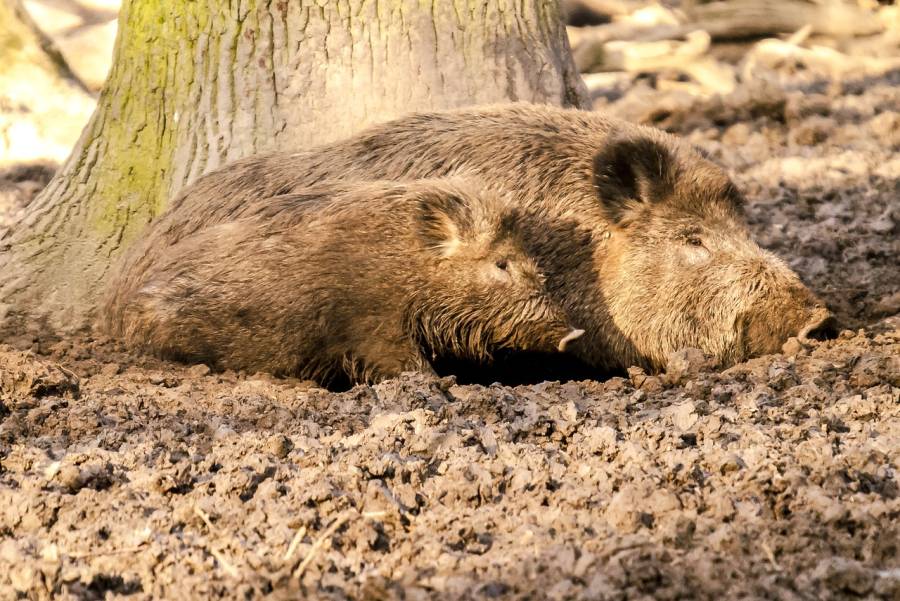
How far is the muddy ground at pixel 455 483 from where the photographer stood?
3053mm

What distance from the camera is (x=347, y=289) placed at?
17.4 ft

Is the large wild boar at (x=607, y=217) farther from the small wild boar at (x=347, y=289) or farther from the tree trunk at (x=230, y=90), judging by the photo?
the tree trunk at (x=230, y=90)

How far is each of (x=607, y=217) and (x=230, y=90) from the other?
6.83ft

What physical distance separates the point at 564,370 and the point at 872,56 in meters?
8.87

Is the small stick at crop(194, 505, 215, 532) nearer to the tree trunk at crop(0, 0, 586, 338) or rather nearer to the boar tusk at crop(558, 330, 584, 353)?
the boar tusk at crop(558, 330, 584, 353)

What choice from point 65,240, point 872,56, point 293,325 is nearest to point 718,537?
point 293,325

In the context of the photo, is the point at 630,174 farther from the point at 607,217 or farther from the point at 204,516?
the point at 204,516

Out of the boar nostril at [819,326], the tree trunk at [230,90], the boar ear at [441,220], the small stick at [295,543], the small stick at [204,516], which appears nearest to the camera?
the small stick at [295,543]

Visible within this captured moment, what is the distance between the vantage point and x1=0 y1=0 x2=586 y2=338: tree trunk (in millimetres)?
6398

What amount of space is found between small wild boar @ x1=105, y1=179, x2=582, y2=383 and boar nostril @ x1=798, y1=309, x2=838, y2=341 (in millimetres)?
1079

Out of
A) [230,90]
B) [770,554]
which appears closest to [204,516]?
[770,554]

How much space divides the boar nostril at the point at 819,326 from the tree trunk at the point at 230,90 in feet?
6.54

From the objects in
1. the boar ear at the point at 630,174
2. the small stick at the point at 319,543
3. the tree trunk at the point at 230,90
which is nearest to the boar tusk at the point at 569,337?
the boar ear at the point at 630,174

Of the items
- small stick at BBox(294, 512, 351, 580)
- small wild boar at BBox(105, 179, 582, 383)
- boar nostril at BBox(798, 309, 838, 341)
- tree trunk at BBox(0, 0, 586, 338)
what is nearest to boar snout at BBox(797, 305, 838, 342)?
boar nostril at BBox(798, 309, 838, 341)
